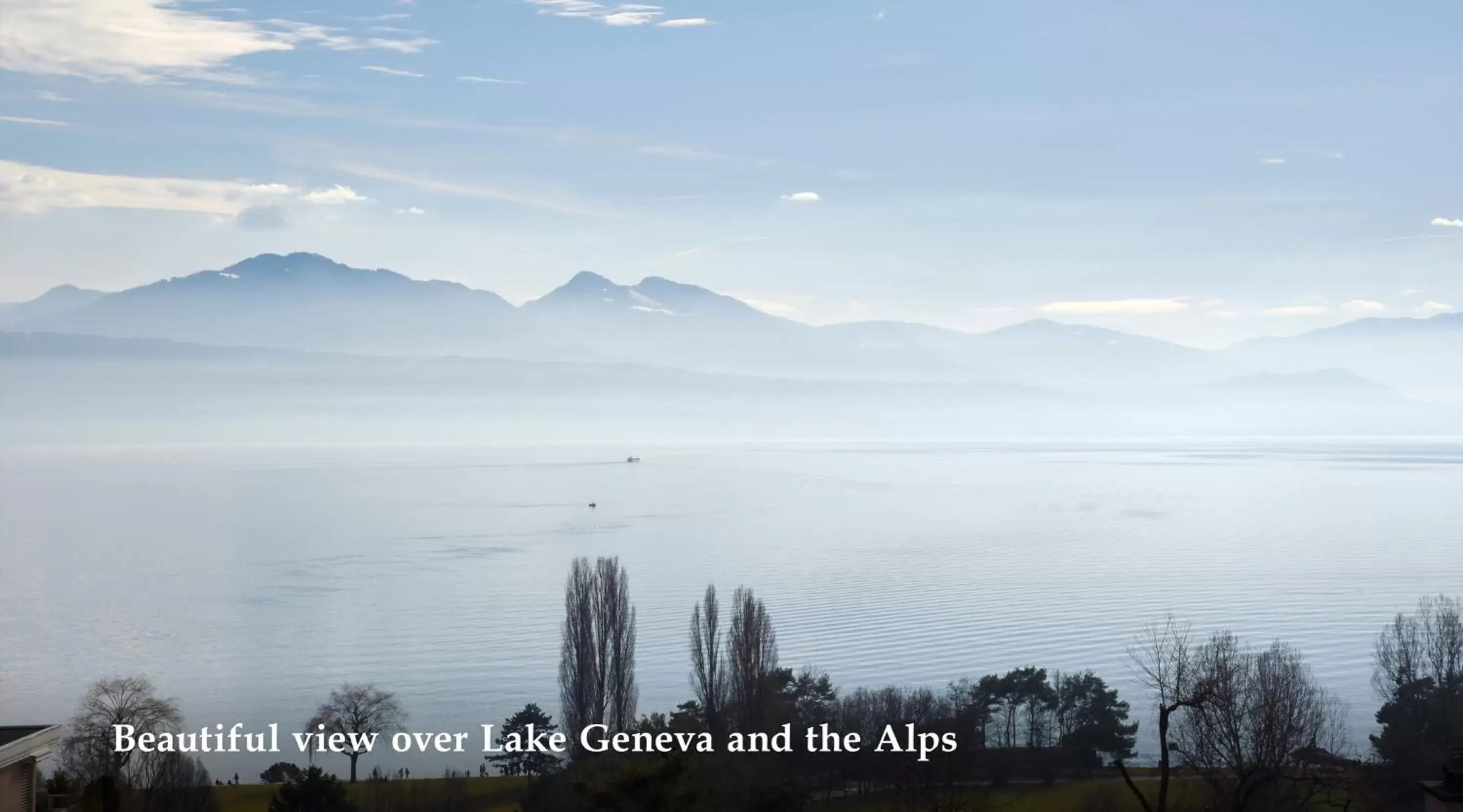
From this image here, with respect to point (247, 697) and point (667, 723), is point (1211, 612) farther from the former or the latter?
point (247, 697)

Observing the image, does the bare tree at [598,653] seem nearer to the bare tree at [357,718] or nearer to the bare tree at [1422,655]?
the bare tree at [357,718]

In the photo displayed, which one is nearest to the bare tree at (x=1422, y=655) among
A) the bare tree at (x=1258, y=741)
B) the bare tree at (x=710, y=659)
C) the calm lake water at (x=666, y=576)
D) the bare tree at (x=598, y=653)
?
A: the calm lake water at (x=666, y=576)

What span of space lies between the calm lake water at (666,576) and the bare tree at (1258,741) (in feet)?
22.2

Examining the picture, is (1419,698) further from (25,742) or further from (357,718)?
(25,742)

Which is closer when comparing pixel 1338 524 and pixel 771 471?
pixel 1338 524

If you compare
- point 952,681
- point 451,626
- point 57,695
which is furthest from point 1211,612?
point 57,695

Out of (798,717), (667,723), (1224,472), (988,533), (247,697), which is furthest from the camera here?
(1224,472)

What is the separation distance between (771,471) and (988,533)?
57.2m

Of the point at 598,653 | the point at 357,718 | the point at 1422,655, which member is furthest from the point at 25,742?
the point at 1422,655

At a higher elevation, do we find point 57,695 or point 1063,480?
point 1063,480

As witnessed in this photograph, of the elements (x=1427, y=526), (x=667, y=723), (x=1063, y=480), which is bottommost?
(x=667, y=723)

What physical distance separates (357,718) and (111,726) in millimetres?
3780

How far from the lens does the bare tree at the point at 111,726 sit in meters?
15.9

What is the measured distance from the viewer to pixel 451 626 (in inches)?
1448
